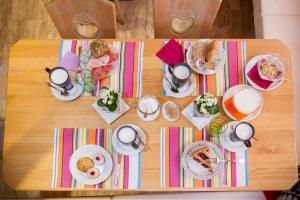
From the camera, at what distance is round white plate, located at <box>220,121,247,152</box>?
1.54 m

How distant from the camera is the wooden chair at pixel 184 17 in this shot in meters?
1.75

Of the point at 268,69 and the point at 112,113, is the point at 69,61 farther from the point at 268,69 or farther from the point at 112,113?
the point at 268,69

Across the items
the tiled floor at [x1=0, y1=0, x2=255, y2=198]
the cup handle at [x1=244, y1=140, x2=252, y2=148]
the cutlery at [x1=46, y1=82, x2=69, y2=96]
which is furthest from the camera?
the tiled floor at [x1=0, y1=0, x2=255, y2=198]

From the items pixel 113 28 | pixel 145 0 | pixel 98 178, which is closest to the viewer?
pixel 98 178

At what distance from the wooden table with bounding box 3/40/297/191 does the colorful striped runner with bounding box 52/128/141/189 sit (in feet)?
0.09

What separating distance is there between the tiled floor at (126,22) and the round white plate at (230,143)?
137 centimetres

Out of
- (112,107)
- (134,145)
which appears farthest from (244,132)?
(112,107)

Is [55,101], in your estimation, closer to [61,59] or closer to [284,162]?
[61,59]

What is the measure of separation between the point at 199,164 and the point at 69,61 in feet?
2.64

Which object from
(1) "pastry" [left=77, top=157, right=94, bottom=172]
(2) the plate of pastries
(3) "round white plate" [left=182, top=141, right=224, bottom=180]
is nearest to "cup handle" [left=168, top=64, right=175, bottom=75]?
(2) the plate of pastries

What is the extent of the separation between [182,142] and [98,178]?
0.42m

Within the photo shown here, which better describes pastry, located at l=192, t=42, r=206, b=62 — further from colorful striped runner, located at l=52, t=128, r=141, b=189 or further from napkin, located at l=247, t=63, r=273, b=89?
colorful striped runner, located at l=52, t=128, r=141, b=189

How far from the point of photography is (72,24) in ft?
6.03

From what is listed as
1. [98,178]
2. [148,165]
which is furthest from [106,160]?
[148,165]
